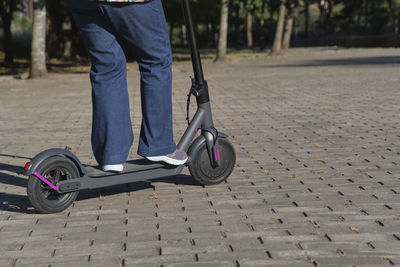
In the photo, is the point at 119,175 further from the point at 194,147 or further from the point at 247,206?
the point at 247,206

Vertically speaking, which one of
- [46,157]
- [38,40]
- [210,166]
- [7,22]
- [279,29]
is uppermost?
[46,157]

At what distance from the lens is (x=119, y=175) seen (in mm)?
4434

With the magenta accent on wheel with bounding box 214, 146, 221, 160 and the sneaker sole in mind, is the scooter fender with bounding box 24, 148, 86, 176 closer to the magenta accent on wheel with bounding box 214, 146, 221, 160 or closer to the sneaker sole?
the sneaker sole

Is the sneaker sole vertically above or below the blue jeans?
below

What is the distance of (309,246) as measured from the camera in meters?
3.51

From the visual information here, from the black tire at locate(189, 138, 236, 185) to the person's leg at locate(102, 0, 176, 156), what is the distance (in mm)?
301

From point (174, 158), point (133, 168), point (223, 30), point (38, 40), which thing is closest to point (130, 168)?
point (133, 168)

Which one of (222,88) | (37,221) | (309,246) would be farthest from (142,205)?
(222,88)

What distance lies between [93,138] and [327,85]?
919cm

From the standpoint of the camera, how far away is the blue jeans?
4.20m

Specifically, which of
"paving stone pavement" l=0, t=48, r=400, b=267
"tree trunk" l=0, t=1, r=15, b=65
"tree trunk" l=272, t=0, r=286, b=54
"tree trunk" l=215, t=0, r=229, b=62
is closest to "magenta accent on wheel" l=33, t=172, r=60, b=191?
"paving stone pavement" l=0, t=48, r=400, b=267

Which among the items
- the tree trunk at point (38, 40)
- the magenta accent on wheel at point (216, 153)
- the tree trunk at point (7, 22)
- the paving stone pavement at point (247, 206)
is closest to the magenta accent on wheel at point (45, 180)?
the paving stone pavement at point (247, 206)

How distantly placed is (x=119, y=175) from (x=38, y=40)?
1313cm

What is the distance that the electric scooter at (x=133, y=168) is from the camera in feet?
13.6
